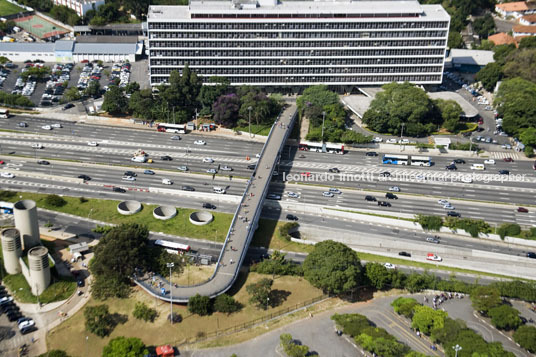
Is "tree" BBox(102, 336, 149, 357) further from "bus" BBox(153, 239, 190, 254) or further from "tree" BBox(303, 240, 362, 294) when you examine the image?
"tree" BBox(303, 240, 362, 294)

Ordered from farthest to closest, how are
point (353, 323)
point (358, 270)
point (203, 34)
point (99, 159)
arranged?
1. point (203, 34)
2. point (99, 159)
3. point (358, 270)
4. point (353, 323)

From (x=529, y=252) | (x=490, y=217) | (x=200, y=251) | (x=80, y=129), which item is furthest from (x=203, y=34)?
(x=529, y=252)

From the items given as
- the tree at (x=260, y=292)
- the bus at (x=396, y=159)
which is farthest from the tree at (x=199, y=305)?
the bus at (x=396, y=159)

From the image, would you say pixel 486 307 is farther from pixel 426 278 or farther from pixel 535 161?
pixel 535 161

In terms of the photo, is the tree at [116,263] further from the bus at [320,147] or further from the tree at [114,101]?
the tree at [114,101]

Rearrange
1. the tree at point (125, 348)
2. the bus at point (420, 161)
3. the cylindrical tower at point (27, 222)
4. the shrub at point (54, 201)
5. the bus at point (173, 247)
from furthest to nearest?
the bus at point (420, 161), the shrub at point (54, 201), the bus at point (173, 247), the cylindrical tower at point (27, 222), the tree at point (125, 348)

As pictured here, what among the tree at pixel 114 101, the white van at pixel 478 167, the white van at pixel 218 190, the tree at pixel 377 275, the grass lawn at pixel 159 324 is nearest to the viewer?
the grass lawn at pixel 159 324
